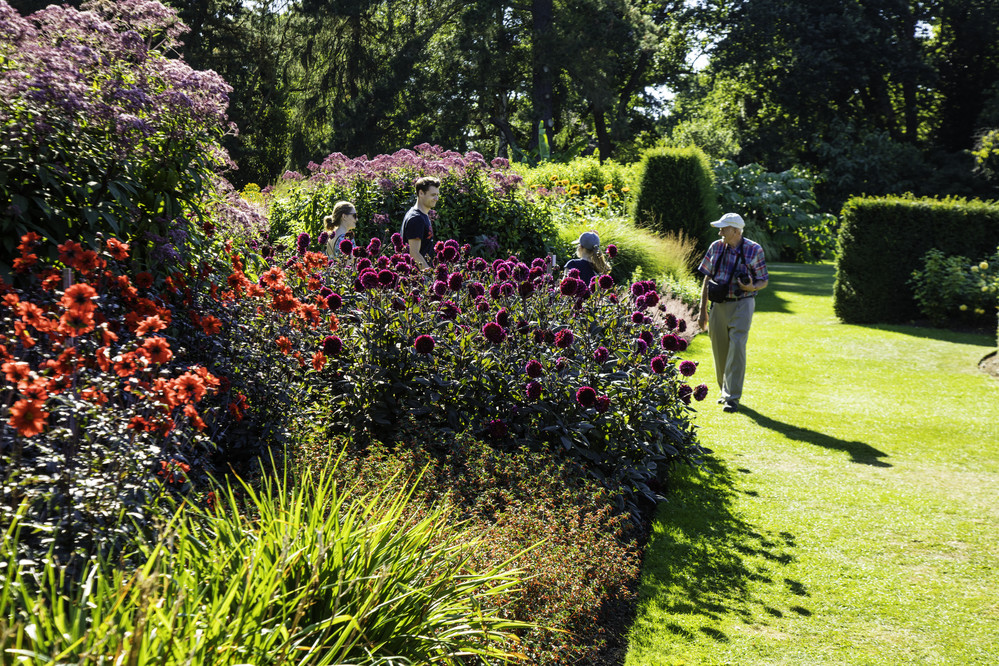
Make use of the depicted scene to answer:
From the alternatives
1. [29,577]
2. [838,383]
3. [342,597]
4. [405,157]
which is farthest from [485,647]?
[405,157]

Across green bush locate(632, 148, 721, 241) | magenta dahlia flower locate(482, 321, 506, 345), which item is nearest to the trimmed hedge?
green bush locate(632, 148, 721, 241)

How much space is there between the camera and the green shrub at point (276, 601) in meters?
1.92

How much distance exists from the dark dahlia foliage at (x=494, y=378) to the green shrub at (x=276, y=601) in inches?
57.3

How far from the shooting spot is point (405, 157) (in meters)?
10.9

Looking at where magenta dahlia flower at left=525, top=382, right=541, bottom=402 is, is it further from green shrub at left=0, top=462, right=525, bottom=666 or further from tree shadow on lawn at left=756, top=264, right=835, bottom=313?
tree shadow on lawn at left=756, top=264, right=835, bottom=313

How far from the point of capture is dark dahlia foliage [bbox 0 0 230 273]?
3.68 metres

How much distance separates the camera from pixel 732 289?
7.47m

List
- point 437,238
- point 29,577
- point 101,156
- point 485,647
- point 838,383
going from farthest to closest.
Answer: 1. point 437,238
2. point 838,383
3. point 101,156
4. point 485,647
5. point 29,577

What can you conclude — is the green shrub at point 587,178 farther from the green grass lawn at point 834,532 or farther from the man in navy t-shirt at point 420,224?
the man in navy t-shirt at point 420,224

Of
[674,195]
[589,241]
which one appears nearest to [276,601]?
[589,241]

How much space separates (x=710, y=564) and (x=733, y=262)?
3862 mm

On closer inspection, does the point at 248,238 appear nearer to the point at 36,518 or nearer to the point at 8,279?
the point at 8,279

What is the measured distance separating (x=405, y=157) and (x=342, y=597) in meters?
9.15

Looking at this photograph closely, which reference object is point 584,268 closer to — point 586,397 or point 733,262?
point 733,262
